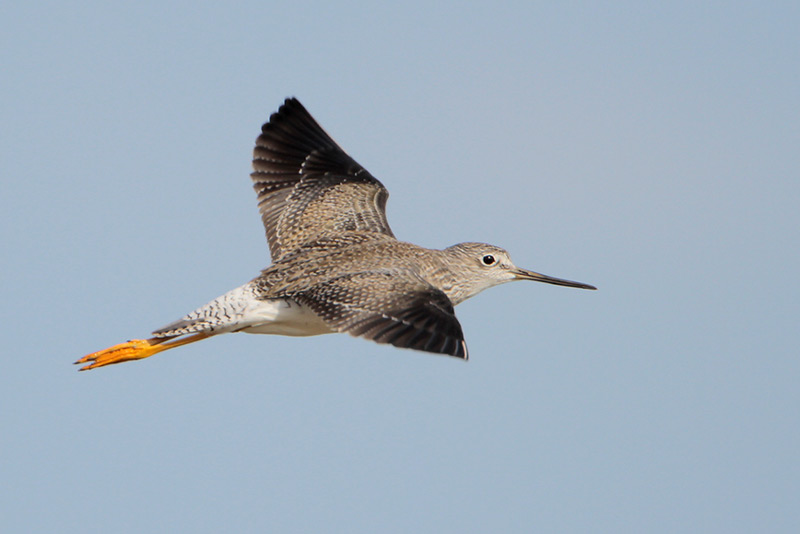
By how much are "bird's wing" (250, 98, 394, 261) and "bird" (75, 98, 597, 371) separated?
15mm

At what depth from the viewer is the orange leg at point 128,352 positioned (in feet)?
46.5

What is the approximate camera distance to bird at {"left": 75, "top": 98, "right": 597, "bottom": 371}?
1209 centimetres

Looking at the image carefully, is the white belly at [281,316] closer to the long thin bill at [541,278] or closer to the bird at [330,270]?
the bird at [330,270]

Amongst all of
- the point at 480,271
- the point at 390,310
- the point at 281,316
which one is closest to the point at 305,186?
the point at 480,271

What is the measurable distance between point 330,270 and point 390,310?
64.6 inches

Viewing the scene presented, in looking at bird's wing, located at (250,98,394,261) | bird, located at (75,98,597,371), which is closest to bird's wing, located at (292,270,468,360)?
bird, located at (75,98,597,371)

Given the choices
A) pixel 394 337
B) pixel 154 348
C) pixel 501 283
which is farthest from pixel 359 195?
pixel 394 337

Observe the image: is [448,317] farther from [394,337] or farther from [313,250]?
[313,250]

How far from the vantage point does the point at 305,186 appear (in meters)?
16.4

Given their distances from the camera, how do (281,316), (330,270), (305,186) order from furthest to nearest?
(305,186) → (330,270) → (281,316)

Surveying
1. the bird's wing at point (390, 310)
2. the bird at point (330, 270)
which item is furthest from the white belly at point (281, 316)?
the bird's wing at point (390, 310)

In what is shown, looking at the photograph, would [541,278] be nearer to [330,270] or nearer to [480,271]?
[480,271]

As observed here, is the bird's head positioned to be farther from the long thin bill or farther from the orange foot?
the orange foot

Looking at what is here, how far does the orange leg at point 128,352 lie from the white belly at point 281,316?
1.20 metres
